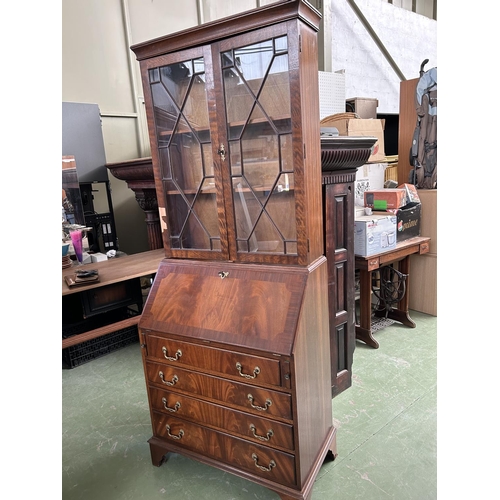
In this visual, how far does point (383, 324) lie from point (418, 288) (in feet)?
1.59

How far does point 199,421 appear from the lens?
1612 mm

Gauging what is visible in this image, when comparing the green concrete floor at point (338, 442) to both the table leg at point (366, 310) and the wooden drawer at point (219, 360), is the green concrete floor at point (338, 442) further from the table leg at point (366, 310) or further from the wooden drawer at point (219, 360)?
the wooden drawer at point (219, 360)

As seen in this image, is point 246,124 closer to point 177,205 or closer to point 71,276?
point 177,205

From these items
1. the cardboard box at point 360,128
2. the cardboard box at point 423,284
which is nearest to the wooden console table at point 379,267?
the cardboard box at point 423,284

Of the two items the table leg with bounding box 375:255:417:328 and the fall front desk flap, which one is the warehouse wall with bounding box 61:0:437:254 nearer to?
the fall front desk flap

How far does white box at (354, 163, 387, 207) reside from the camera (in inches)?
128

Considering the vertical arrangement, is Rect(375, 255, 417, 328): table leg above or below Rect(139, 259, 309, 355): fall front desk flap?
below

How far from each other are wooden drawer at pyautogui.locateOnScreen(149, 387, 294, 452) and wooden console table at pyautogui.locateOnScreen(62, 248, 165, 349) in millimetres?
832

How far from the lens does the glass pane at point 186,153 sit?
1.51 m

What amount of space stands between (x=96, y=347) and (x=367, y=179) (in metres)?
2.69

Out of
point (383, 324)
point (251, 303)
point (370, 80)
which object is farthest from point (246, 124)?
point (370, 80)

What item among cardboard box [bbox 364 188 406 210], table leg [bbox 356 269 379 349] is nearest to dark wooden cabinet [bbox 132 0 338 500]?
table leg [bbox 356 269 379 349]

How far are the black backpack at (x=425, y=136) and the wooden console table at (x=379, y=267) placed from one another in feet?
1.81

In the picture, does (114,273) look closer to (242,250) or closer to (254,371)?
(242,250)
